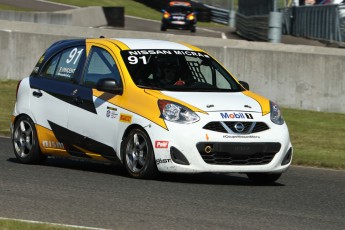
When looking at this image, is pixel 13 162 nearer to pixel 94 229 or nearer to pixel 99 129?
pixel 99 129

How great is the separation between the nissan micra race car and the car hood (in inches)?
0.5

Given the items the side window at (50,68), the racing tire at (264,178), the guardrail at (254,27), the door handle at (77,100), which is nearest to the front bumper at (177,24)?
the guardrail at (254,27)

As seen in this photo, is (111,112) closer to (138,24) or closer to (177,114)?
(177,114)

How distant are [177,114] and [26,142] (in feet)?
8.32

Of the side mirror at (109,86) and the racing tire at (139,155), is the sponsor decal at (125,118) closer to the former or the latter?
the racing tire at (139,155)

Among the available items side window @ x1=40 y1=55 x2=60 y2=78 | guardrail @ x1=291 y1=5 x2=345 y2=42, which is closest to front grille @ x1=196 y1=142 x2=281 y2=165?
side window @ x1=40 y1=55 x2=60 y2=78

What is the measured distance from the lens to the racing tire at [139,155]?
11.0m

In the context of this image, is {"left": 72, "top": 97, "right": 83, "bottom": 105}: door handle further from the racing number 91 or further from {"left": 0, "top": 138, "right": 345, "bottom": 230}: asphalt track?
{"left": 0, "top": 138, "right": 345, "bottom": 230}: asphalt track

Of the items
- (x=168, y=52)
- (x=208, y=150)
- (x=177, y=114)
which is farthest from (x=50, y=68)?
(x=208, y=150)

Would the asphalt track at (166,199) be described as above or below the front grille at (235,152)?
below

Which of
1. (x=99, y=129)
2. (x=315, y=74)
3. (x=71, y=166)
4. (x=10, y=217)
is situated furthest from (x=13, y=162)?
(x=315, y=74)

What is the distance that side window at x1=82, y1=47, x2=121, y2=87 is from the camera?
39.1ft

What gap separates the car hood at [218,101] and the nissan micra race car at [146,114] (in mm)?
13

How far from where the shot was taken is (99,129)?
11.7 metres
